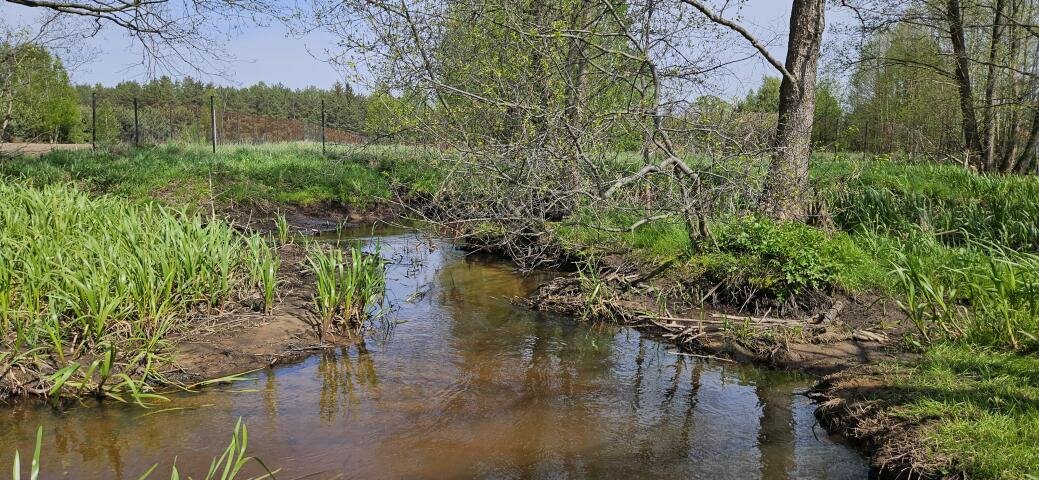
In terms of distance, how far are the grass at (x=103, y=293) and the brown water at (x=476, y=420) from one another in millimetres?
319

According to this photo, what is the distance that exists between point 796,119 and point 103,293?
24.7 ft

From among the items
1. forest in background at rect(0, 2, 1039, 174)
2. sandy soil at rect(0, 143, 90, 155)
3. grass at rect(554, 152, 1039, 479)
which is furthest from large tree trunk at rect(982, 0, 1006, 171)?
sandy soil at rect(0, 143, 90, 155)

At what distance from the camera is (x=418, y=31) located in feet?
32.7

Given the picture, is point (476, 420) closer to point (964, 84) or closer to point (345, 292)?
point (345, 292)

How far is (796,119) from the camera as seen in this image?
27.3 feet

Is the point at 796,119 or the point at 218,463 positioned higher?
the point at 796,119

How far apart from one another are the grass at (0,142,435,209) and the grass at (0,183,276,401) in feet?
17.2

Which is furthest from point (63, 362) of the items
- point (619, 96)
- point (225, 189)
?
point (225, 189)

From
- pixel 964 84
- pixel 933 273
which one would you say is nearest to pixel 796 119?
pixel 933 273

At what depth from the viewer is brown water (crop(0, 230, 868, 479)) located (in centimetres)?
416

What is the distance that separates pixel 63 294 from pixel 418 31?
6217 mm

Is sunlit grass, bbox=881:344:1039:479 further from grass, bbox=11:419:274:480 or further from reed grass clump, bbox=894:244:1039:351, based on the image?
grass, bbox=11:419:274:480

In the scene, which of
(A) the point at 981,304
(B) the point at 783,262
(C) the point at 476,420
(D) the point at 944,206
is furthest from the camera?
(D) the point at 944,206

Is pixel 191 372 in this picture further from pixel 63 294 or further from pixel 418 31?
pixel 418 31
